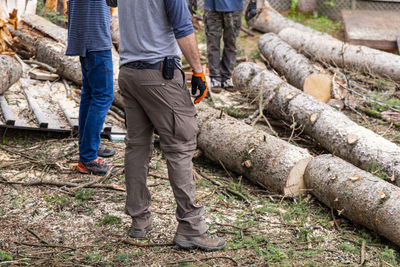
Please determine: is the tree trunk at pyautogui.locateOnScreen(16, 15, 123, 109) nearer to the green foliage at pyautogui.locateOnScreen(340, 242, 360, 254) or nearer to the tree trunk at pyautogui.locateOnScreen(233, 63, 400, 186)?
the tree trunk at pyautogui.locateOnScreen(233, 63, 400, 186)

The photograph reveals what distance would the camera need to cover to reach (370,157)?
4.39 meters

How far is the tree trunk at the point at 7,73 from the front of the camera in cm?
535

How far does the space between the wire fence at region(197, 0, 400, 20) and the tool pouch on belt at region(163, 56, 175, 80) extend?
8.51 meters

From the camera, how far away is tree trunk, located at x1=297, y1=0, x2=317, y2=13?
11.7 meters

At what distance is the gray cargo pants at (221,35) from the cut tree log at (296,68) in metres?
0.78

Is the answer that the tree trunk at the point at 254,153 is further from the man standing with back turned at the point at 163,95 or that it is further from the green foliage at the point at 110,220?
the green foliage at the point at 110,220

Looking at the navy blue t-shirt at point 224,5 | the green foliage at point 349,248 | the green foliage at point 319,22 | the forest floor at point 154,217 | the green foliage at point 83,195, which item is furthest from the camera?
the green foliage at point 319,22

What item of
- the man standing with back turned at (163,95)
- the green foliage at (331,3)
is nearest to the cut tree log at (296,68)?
the man standing with back turned at (163,95)

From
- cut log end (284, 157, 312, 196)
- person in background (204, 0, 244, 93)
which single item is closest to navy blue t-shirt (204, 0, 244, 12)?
person in background (204, 0, 244, 93)

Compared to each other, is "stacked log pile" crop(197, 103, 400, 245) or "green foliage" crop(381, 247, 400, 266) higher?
"stacked log pile" crop(197, 103, 400, 245)

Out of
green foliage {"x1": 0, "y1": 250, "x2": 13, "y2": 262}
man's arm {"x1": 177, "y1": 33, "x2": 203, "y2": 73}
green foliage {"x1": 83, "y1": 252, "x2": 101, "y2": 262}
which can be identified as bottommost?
green foliage {"x1": 83, "y1": 252, "x2": 101, "y2": 262}

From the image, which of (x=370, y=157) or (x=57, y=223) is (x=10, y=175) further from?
(x=370, y=157)

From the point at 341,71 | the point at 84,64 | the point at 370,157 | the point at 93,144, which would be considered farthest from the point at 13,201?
the point at 341,71

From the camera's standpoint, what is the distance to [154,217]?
11.8 feet
